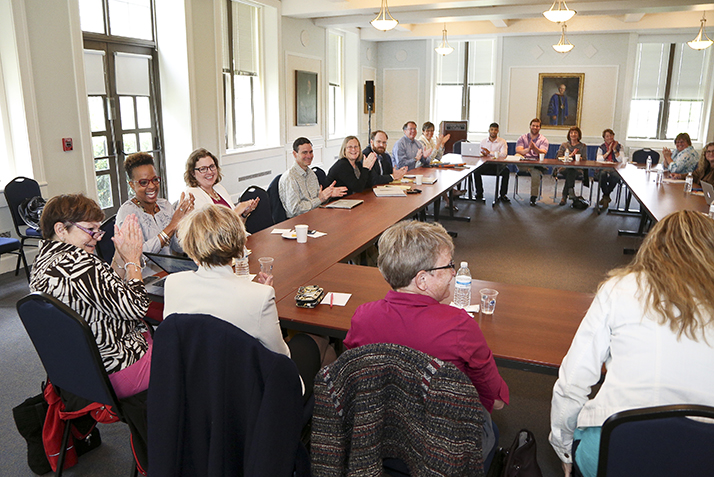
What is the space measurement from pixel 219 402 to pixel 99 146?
533 cm

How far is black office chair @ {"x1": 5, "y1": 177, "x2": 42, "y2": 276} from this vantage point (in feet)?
14.8

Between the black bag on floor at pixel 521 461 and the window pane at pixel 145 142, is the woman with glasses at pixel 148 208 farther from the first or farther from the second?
the window pane at pixel 145 142

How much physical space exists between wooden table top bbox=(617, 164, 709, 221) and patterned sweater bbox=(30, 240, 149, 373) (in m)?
3.97

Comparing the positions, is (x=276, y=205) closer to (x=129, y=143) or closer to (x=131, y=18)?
(x=129, y=143)

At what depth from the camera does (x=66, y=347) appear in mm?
1861

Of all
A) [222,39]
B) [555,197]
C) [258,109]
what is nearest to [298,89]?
[258,109]

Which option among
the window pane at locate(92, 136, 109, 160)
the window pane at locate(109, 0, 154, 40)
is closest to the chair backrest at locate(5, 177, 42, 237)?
the window pane at locate(92, 136, 109, 160)

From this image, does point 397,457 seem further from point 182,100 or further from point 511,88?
point 511,88

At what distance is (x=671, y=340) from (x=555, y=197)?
325 inches

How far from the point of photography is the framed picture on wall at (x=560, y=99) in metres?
11.6

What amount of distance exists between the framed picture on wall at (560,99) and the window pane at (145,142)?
8.50 metres

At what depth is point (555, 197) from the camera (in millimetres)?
9227

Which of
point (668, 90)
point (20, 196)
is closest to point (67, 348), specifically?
point (20, 196)

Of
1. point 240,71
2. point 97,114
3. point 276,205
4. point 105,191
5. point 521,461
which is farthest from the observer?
point 240,71
